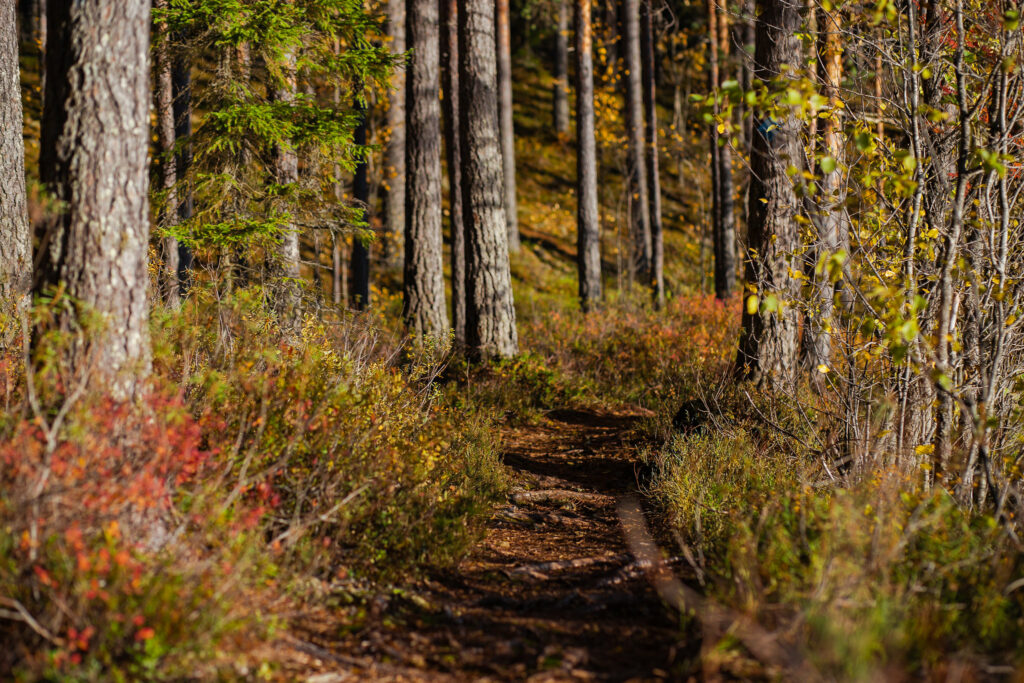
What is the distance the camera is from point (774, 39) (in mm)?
7469

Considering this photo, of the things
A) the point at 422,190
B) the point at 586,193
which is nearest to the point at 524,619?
the point at 422,190

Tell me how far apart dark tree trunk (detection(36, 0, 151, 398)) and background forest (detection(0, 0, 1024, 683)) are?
0.02 m

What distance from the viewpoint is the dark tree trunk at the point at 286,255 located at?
7574 mm

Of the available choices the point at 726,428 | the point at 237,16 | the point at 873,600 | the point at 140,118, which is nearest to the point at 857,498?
the point at 873,600

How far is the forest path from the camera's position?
11.3 feet

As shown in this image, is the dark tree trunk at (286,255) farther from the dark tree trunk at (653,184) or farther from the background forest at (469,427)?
the dark tree trunk at (653,184)

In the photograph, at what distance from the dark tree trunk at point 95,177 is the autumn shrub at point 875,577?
133 inches

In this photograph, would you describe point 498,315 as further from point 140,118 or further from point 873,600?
point 873,600

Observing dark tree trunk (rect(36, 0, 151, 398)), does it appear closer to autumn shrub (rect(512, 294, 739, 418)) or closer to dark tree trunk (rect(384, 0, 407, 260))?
autumn shrub (rect(512, 294, 739, 418))

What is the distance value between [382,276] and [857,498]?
47.2ft

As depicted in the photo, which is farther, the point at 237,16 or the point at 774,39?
the point at 774,39

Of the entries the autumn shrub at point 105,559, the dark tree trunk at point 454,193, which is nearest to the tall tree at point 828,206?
the autumn shrub at point 105,559

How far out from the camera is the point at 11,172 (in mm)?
6965

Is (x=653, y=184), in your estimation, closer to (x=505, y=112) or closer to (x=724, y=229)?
(x=724, y=229)
